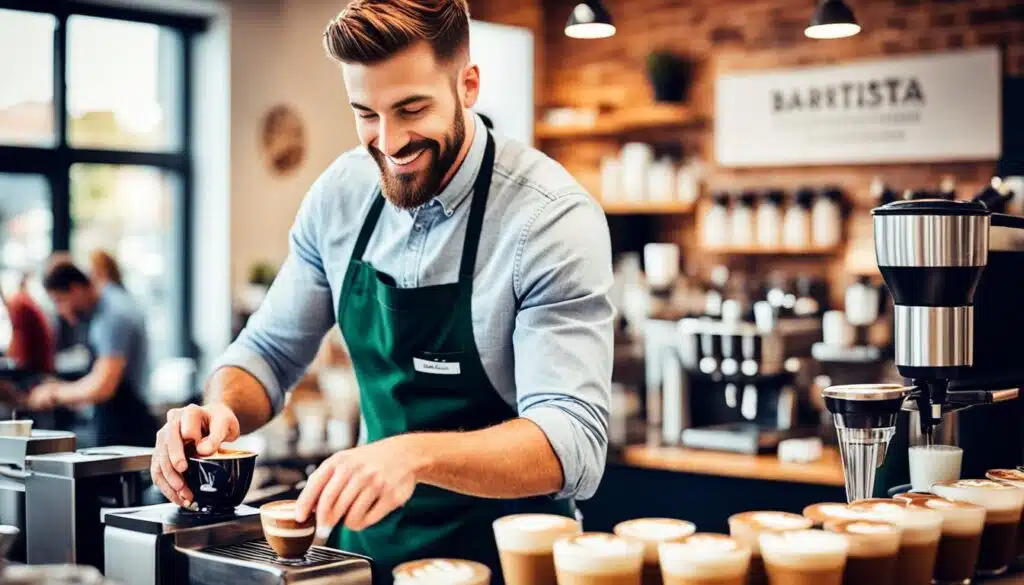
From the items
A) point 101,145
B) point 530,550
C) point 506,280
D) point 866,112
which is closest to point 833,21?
point 866,112

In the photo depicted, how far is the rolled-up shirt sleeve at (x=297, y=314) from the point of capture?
2.45 metres

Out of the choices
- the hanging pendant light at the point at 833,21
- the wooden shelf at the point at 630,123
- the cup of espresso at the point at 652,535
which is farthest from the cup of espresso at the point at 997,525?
the wooden shelf at the point at 630,123

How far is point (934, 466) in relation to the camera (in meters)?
1.94

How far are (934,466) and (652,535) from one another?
0.70 meters

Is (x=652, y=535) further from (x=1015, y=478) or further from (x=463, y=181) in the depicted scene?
(x=463, y=181)

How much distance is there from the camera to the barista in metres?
1.92

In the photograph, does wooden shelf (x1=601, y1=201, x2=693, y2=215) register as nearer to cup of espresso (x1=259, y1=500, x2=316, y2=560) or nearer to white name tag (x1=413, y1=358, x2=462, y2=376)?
white name tag (x1=413, y1=358, x2=462, y2=376)

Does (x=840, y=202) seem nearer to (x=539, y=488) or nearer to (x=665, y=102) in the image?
(x=665, y=102)

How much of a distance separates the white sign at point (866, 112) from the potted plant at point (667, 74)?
0.73 feet

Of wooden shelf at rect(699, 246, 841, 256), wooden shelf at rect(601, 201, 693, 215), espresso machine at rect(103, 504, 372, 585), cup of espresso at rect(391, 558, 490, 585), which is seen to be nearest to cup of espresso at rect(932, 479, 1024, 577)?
cup of espresso at rect(391, 558, 490, 585)

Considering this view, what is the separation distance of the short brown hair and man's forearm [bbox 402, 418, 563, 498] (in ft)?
2.17

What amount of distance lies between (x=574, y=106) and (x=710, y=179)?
100 centimetres

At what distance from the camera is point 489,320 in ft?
7.14

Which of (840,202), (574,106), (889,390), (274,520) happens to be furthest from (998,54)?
(274,520)
